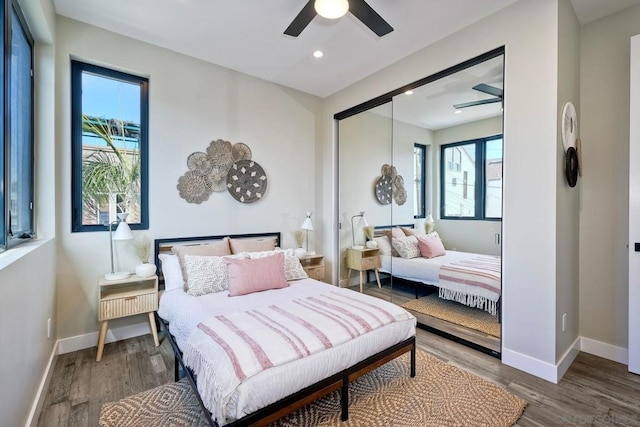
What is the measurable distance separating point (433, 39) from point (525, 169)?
156 cm

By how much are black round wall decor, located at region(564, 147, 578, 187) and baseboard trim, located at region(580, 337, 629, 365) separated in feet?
4.72

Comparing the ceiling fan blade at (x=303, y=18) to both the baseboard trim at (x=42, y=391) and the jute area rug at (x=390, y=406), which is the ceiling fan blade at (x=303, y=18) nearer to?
the jute area rug at (x=390, y=406)

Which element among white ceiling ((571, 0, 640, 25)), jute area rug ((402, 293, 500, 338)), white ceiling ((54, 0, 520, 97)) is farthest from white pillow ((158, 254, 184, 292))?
white ceiling ((571, 0, 640, 25))

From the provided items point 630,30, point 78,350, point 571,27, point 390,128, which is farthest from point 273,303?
point 630,30

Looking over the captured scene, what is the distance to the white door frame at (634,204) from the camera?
7.49ft

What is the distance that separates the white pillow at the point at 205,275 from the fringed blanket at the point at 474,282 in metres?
2.31

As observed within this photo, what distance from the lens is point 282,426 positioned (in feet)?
5.76

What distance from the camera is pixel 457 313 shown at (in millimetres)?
3172

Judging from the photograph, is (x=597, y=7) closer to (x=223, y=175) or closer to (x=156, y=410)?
(x=223, y=175)

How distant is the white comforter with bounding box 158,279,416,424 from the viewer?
141 cm

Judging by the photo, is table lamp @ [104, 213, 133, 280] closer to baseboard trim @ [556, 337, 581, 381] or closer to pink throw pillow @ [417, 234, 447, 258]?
pink throw pillow @ [417, 234, 447, 258]

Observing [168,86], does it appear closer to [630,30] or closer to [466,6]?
[466,6]

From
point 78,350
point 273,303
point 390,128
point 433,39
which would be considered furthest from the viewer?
point 390,128

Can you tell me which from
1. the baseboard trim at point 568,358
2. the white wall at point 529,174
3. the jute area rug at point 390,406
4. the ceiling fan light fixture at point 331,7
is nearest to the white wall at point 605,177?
the baseboard trim at point 568,358
